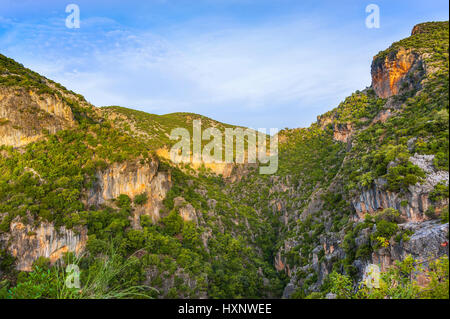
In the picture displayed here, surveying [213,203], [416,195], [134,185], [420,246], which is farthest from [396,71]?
[134,185]

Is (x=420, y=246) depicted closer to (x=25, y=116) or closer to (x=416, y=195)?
(x=416, y=195)

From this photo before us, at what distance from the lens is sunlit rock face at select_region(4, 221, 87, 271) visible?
3177cm

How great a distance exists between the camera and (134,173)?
46.9m

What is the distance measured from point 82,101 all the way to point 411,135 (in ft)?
212

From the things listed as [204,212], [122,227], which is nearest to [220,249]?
[204,212]

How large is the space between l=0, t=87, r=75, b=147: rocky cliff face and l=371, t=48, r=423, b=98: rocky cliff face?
2550 inches

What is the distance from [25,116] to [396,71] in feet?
231

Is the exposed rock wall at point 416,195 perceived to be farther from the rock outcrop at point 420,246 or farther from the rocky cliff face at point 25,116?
the rocky cliff face at point 25,116

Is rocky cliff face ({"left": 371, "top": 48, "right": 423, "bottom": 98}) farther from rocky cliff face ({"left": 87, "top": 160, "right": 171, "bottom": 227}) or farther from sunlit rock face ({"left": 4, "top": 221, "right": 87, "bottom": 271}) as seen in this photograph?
sunlit rock face ({"left": 4, "top": 221, "right": 87, "bottom": 271})

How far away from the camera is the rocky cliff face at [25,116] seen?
38.5 meters

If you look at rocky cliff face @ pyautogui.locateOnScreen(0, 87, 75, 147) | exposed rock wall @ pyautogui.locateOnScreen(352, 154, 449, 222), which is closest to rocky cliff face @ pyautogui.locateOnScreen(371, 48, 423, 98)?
exposed rock wall @ pyautogui.locateOnScreen(352, 154, 449, 222)

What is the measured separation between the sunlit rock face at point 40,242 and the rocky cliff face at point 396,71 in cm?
6217
